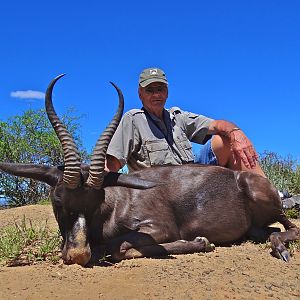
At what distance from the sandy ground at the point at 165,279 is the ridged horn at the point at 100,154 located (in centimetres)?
86

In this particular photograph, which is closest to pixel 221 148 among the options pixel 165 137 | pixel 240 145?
pixel 240 145

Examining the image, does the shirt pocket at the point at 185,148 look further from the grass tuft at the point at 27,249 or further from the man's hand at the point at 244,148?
the grass tuft at the point at 27,249

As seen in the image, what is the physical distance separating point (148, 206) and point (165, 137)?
1.77 m

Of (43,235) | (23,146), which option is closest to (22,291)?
(43,235)

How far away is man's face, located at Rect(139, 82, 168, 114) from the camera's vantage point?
7750 mm

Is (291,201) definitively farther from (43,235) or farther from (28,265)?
(28,265)

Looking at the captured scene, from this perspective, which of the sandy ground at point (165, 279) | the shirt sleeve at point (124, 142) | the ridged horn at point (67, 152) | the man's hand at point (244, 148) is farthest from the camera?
the shirt sleeve at point (124, 142)

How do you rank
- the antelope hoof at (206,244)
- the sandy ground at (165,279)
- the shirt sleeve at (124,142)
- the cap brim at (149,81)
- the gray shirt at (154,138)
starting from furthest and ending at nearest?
1. the cap brim at (149,81)
2. the gray shirt at (154,138)
3. the shirt sleeve at (124,142)
4. the antelope hoof at (206,244)
5. the sandy ground at (165,279)

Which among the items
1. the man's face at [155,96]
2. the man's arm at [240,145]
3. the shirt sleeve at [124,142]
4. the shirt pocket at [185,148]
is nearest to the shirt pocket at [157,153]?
the shirt sleeve at [124,142]

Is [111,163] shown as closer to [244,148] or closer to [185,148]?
[185,148]

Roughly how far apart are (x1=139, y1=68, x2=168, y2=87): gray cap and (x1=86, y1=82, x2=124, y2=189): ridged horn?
216 cm

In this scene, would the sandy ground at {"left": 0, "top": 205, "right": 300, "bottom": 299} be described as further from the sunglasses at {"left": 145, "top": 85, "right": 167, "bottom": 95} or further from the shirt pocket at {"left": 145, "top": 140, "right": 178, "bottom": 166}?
the sunglasses at {"left": 145, "top": 85, "right": 167, "bottom": 95}

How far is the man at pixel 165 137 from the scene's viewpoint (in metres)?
7.26

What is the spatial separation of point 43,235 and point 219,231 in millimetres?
2190
